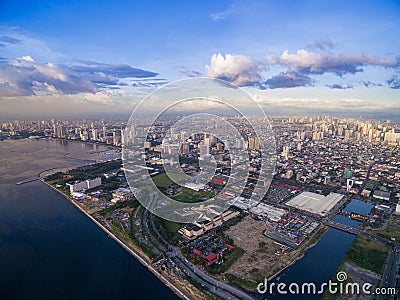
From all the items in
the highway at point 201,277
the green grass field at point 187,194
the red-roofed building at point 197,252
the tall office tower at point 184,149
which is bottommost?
the highway at point 201,277

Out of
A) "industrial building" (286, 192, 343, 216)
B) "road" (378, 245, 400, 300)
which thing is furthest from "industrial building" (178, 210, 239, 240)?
"road" (378, 245, 400, 300)

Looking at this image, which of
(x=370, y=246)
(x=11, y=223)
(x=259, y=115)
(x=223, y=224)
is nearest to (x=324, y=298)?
(x=370, y=246)

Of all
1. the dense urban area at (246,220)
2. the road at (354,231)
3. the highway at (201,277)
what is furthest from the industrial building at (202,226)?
the road at (354,231)

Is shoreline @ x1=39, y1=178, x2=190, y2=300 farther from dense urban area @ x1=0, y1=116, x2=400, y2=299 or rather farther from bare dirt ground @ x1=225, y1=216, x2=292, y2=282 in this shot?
bare dirt ground @ x1=225, y1=216, x2=292, y2=282

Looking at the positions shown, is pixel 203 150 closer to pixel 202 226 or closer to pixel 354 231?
pixel 202 226

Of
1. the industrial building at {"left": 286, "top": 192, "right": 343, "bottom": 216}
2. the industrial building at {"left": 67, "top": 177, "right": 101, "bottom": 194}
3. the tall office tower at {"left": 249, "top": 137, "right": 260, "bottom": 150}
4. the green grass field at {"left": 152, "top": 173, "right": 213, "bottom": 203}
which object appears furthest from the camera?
the tall office tower at {"left": 249, "top": 137, "right": 260, "bottom": 150}

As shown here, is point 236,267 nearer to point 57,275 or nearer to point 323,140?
point 57,275

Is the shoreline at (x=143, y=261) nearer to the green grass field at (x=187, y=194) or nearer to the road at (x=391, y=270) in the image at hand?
the green grass field at (x=187, y=194)

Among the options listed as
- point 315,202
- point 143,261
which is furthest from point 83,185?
point 315,202
